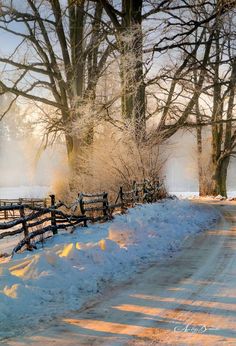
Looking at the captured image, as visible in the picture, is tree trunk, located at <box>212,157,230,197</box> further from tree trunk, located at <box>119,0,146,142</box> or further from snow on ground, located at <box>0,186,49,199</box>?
snow on ground, located at <box>0,186,49,199</box>

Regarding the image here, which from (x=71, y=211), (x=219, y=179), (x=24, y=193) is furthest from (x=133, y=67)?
(x=24, y=193)

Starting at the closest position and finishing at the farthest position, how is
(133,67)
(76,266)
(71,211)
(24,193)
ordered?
1. (76,266)
2. (71,211)
3. (133,67)
4. (24,193)

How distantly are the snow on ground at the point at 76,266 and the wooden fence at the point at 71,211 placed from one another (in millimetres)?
492

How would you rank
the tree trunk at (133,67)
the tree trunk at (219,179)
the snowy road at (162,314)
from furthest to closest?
the tree trunk at (219,179) < the tree trunk at (133,67) < the snowy road at (162,314)

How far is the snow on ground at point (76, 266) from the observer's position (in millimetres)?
6555

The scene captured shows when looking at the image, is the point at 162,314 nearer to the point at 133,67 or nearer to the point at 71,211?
the point at 71,211

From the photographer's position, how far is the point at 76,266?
8555mm

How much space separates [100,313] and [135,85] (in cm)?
1767

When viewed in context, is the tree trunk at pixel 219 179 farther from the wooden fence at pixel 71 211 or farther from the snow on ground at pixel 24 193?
the snow on ground at pixel 24 193

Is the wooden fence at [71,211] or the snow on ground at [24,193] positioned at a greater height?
the wooden fence at [71,211]

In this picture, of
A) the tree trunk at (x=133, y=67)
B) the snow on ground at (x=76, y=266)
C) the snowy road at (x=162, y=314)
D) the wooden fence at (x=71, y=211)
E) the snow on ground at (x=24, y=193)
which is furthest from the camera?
the snow on ground at (x=24, y=193)

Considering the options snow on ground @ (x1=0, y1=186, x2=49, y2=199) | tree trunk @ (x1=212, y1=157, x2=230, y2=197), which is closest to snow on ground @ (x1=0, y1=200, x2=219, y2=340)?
tree trunk @ (x1=212, y1=157, x2=230, y2=197)

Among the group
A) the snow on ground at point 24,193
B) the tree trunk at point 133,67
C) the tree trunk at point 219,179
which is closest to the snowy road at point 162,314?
the tree trunk at point 133,67

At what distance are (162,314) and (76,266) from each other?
271cm
